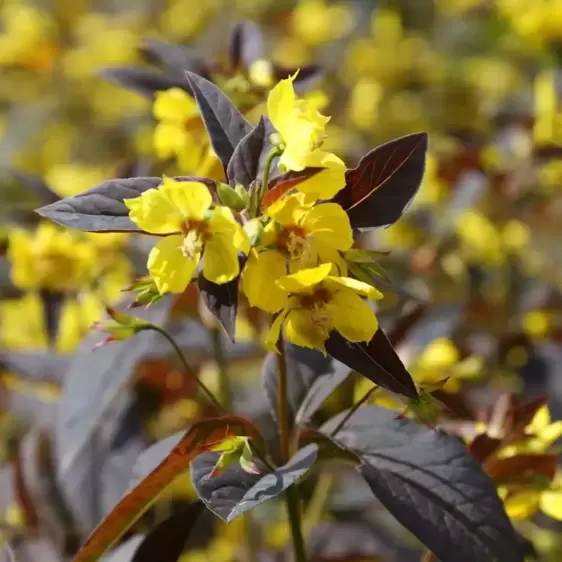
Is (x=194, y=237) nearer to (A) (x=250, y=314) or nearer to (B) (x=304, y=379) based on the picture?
(B) (x=304, y=379)

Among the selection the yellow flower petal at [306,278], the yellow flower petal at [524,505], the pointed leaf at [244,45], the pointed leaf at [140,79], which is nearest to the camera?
the yellow flower petal at [306,278]

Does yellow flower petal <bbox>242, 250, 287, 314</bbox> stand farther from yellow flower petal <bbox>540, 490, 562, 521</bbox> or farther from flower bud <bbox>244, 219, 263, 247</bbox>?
yellow flower petal <bbox>540, 490, 562, 521</bbox>

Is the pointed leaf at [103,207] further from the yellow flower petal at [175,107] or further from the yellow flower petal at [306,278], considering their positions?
the yellow flower petal at [175,107]

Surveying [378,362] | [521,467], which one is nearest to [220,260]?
[378,362]

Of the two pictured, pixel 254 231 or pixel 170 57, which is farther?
pixel 170 57

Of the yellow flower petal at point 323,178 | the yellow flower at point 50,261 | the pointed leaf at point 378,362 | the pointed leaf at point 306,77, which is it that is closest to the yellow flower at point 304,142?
the yellow flower petal at point 323,178
